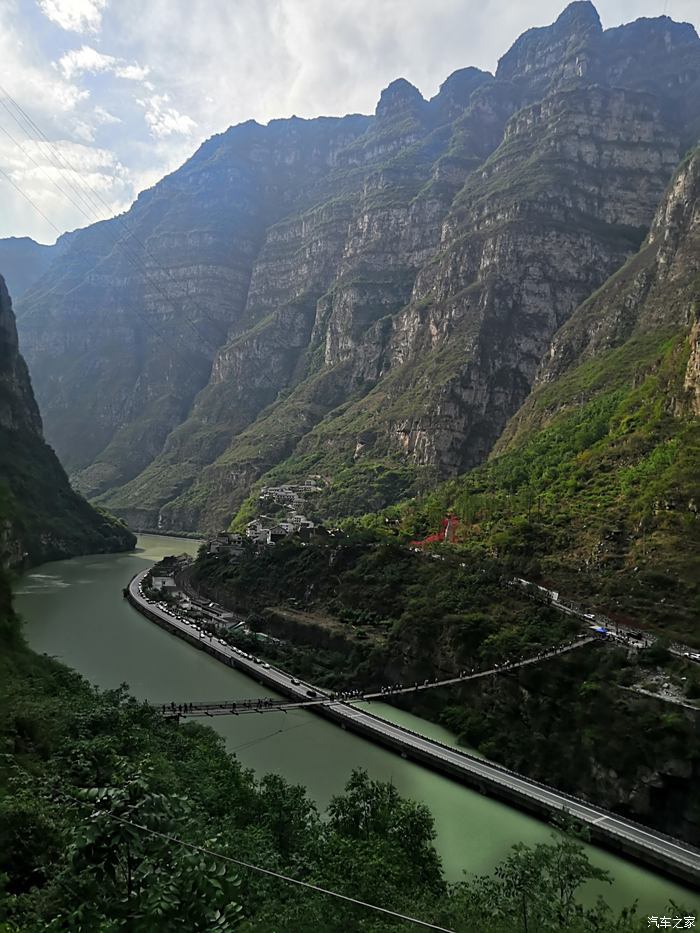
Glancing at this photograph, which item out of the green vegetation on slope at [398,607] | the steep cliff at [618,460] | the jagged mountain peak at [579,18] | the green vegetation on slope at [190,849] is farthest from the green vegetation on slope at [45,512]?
the jagged mountain peak at [579,18]

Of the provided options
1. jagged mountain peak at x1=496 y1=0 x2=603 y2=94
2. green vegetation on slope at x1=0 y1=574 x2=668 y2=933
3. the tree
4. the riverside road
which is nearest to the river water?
the riverside road

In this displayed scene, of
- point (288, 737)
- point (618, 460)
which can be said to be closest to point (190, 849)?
point (288, 737)

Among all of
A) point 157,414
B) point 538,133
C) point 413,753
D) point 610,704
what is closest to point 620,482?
point 610,704

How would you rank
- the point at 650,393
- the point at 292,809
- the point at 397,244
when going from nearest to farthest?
the point at 292,809, the point at 650,393, the point at 397,244

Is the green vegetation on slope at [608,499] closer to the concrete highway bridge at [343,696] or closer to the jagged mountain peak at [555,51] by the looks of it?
the concrete highway bridge at [343,696]

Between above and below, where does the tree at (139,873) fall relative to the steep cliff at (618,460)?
below

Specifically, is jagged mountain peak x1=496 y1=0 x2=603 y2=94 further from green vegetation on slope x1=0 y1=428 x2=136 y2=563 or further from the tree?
the tree

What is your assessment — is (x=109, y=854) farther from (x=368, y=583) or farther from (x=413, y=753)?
(x=368, y=583)
